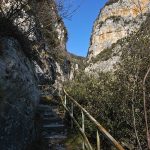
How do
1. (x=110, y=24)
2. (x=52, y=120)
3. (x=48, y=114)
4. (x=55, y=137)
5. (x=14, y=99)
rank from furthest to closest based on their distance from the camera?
(x=110, y=24) < (x=48, y=114) < (x=52, y=120) < (x=55, y=137) < (x=14, y=99)

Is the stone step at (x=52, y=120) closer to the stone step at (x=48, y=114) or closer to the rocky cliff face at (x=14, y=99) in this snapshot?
the stone step at (x=48, y=114)

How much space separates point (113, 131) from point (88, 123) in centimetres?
114

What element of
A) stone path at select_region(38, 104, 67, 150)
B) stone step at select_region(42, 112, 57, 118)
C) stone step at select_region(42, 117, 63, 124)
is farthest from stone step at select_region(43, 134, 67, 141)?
stone step at select_region(42, 112, 57, 118)

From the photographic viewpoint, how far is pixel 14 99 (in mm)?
8859

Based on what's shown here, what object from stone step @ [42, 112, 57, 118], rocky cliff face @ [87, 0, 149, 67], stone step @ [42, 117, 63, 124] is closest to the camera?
stone step @ [42, 117, 63, 124]

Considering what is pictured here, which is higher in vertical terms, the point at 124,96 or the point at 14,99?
the point at 124,96

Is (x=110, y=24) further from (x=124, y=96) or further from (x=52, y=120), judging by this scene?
(x=52, y=120)

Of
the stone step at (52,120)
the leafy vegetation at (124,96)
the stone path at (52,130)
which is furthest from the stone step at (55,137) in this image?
the stone step at (52,120)

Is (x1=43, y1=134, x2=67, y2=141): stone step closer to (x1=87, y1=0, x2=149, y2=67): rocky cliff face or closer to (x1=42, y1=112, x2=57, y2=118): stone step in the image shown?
(x1=42, y1=112, x2=57, y2=118): stone step

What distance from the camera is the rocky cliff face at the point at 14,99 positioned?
8.20 meters

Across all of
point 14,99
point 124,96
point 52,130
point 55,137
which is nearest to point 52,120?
point 52,130

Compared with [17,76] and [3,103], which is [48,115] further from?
[3,103]

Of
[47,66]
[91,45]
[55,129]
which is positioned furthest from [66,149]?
[91,45]

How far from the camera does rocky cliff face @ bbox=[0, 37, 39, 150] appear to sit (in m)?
8.20
